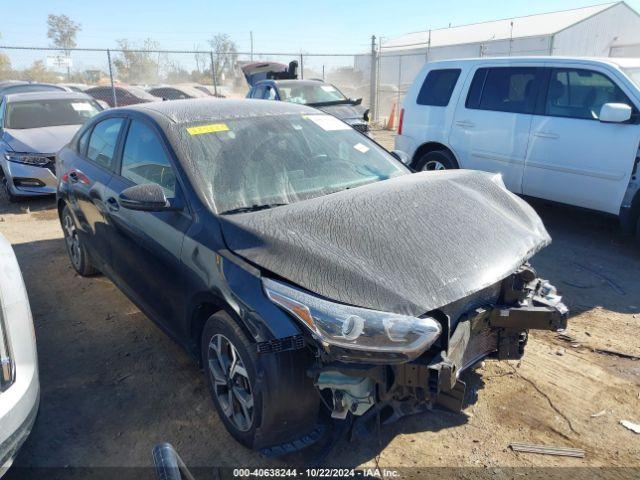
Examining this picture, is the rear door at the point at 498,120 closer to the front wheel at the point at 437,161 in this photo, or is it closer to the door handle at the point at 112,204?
the front wheel at the point at 437,161

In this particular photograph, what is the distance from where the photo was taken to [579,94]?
540 cm

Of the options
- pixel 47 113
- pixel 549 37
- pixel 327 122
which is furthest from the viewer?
pixel 549 37

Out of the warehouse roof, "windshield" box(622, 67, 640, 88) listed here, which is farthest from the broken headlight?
the warehouse roof

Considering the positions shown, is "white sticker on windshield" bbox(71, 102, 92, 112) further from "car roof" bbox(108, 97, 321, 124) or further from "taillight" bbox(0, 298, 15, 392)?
"taillight" bbox(0, 298, 15, 392)

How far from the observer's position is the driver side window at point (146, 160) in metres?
3.01

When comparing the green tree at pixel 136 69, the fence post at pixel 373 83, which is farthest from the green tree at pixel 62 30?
the fence post at pixel 373 83

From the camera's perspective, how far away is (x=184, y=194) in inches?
110

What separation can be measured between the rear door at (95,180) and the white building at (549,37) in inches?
1002

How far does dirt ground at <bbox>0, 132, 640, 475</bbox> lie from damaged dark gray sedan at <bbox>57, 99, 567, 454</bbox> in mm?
363

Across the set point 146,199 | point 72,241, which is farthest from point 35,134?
point 146,199

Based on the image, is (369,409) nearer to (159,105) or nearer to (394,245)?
(394,245)

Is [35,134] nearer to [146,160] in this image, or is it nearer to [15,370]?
[146,160]

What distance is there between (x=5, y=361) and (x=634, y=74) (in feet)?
19.9

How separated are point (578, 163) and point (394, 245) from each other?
3860mm
